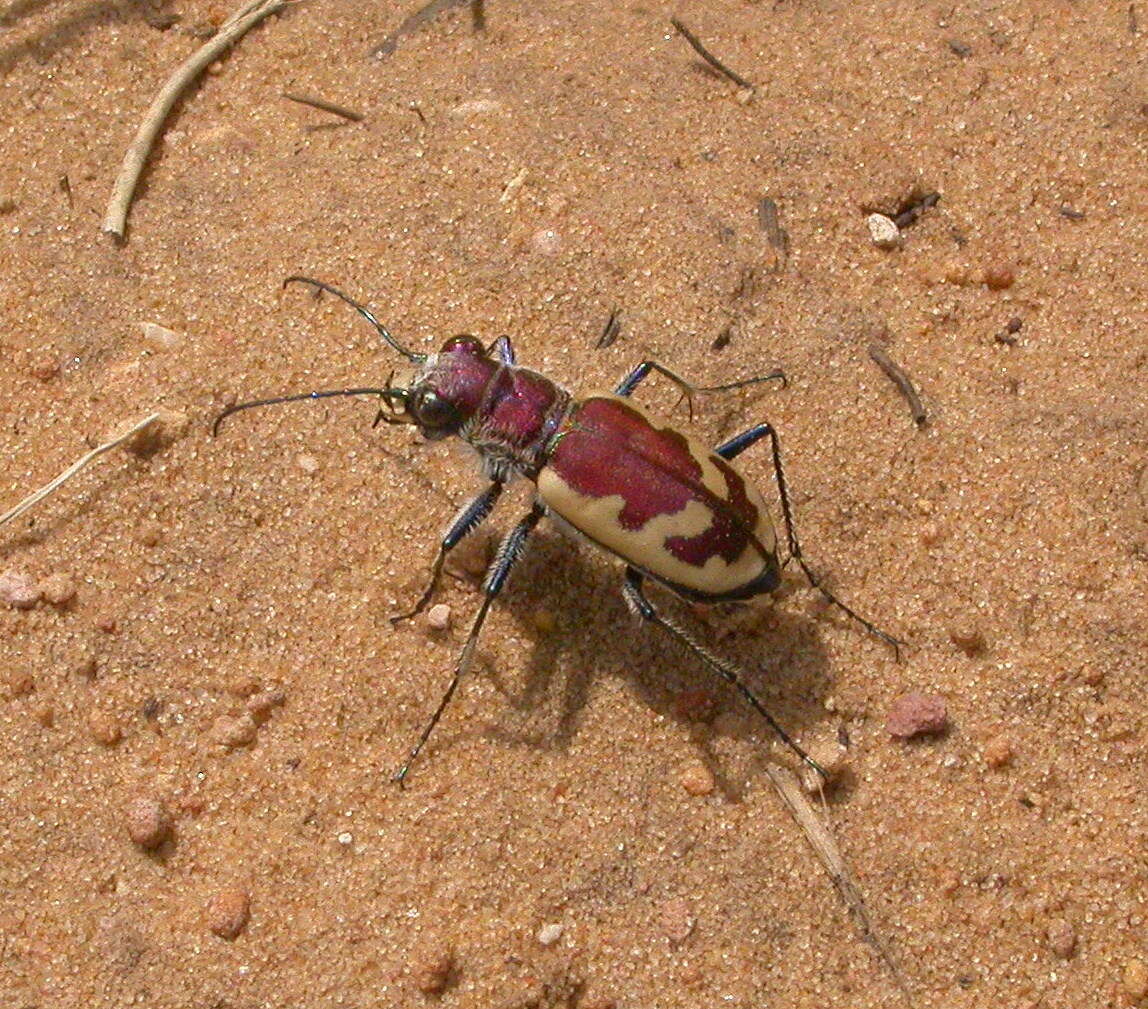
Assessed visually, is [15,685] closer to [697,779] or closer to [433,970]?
[433,970]

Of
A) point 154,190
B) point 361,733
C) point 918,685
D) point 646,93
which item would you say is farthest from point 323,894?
point 646,93

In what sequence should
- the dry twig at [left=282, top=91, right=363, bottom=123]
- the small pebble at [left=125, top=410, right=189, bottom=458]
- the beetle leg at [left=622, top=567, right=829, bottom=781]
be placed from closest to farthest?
the beetle leg at [left=622, top=567, right=829, bottom=781] < the small pebble at [left=125, top=410, right=189, bottom=458] < the dry twig at [left=282, top=91, right=363, bottom=123]

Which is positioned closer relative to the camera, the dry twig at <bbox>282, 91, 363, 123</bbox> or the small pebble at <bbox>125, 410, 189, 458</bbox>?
the small pebble at <bbox>125, 410, 189, 458</bbox>

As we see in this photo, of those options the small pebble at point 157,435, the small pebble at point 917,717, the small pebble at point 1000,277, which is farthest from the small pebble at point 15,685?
the small pebble at point 1000,277

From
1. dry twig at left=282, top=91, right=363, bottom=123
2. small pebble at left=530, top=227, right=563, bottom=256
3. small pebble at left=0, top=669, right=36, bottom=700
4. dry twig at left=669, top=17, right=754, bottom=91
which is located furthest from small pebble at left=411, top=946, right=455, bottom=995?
dry twig at left=669, top=17, right=754, bottom=91

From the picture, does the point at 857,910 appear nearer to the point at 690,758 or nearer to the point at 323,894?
the point at 690,758

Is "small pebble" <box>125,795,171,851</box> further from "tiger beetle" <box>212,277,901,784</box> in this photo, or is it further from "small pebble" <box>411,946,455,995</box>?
"small pebble" <box>411,946,455,995</box>

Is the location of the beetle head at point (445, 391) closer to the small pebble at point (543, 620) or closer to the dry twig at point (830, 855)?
the small pebble at point (543, 620)
